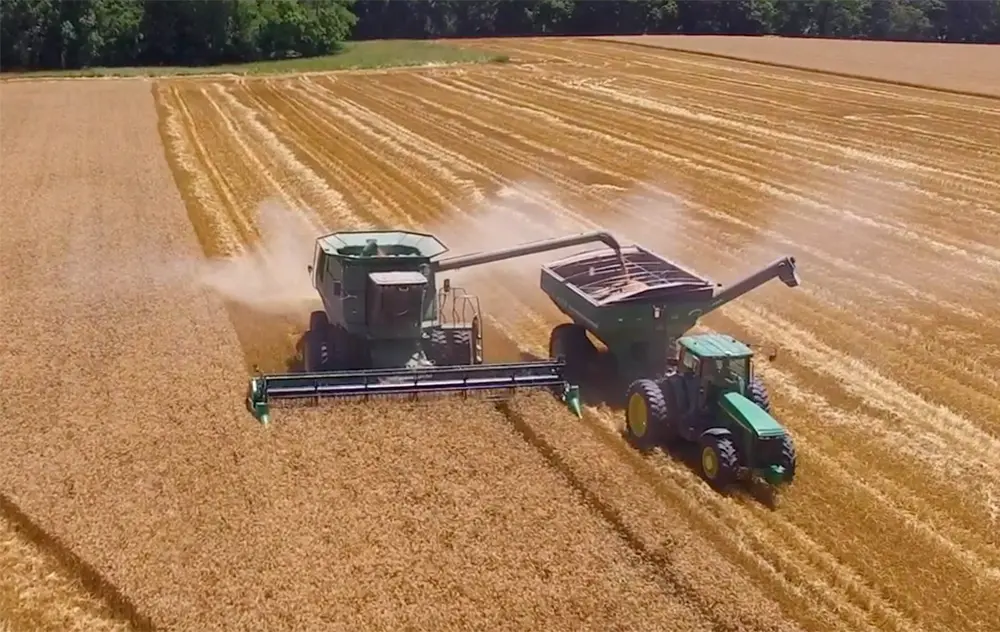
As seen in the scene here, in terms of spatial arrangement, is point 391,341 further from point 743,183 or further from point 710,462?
point 743,183

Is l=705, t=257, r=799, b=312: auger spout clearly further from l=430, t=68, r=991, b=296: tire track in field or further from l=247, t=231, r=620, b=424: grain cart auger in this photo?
l=430, t=68, r=991, b=296: tire track in field

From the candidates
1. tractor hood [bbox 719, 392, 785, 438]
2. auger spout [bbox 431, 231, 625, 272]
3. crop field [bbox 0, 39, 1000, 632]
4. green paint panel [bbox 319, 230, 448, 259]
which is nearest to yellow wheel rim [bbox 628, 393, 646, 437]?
crop field [bbox 0, 39, 1000, 632]

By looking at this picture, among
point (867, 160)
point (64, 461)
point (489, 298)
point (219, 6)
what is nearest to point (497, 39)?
point (219, 6)

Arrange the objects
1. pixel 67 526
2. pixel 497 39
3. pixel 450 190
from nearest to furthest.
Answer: pixel 67 526
pixel 450 190
pixel 497 39

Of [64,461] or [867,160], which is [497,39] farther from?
[64,461]

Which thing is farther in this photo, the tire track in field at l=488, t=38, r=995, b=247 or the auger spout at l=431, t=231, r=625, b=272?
the tire track in field at l=488, t=38, r=995, b=247

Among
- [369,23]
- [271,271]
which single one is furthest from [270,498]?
[369,23]

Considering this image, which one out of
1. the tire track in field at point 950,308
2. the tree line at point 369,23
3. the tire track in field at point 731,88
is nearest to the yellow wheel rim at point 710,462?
the tire track in field at point 950,308
